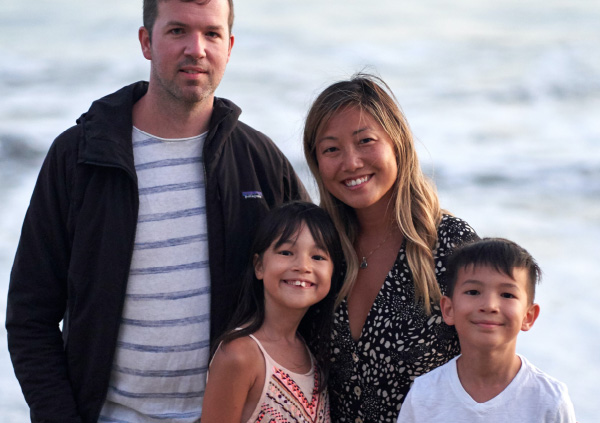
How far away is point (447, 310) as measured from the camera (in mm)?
2279

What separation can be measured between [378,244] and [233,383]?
2.24 feet

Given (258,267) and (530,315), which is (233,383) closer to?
(258,267)

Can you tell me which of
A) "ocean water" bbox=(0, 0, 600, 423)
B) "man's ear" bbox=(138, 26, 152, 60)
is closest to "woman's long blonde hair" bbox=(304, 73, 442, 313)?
"man's ear" bbox=(138, 26, 152, 60)

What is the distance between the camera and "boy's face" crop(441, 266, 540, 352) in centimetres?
214

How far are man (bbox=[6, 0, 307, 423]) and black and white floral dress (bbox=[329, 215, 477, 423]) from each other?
0.44 metres

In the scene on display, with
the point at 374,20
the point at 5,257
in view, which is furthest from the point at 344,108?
the point at 374,20

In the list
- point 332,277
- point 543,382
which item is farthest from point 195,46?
point 543,382

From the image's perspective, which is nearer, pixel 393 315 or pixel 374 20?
pixel 393 315

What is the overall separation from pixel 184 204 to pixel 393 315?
0.77 meters

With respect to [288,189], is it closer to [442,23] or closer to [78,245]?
[78,245]

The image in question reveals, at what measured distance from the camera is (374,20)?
14.0m

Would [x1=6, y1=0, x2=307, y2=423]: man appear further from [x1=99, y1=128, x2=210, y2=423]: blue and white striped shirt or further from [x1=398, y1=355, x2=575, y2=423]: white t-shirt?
[x1=398, y1=355, x2=575, y2=423]: white t-shirt

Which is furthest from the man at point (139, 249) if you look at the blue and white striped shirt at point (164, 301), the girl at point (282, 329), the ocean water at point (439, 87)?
the ocean water at point (439, 87)

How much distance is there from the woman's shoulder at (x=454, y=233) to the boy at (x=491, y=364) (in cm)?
24
